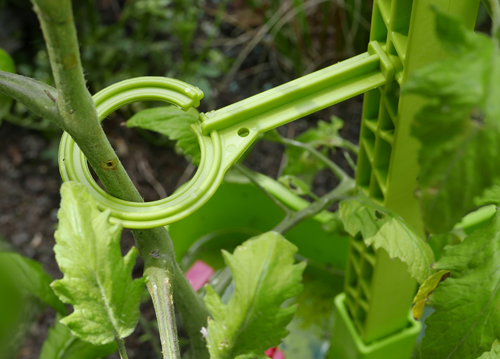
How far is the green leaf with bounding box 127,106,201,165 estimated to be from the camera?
541 millimetres

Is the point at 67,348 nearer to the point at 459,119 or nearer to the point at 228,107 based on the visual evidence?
the point at 228,107

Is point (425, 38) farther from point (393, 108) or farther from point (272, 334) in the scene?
point (272, 334)

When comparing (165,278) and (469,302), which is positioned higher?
(165,278)

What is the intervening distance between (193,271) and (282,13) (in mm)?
790

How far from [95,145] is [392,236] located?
0.99ft

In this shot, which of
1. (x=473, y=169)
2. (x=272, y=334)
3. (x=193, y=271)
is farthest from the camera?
(x=193, y=271)

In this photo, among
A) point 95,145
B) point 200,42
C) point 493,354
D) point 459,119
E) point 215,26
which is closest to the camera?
point 459,119

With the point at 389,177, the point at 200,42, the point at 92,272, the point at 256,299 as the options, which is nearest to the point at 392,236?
the point at 389,177

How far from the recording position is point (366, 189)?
2.03 feet

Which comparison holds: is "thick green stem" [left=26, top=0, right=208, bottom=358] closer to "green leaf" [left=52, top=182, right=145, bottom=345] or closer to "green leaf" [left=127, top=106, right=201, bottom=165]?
"green leaf" [left=52, top=182, right=145, bottom=345]

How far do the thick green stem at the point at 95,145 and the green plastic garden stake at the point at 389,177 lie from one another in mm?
253

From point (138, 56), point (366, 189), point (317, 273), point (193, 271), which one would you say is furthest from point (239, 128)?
point (138, 56)

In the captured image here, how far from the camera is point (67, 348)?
2.01ft

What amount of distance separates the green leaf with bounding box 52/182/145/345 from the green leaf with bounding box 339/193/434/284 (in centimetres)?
24
